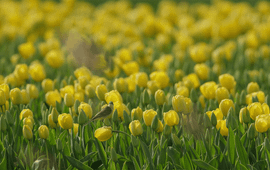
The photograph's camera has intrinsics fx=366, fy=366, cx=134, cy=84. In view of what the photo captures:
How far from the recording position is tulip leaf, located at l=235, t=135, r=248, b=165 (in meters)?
2.06

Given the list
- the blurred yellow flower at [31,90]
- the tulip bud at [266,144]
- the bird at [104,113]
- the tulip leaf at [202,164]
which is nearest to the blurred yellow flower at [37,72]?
the blurred yellow flower at [31,90]

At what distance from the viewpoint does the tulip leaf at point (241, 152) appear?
2064 millimetres

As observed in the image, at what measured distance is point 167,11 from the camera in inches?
283

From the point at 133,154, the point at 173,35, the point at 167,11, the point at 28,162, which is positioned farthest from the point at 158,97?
the point at 167,11

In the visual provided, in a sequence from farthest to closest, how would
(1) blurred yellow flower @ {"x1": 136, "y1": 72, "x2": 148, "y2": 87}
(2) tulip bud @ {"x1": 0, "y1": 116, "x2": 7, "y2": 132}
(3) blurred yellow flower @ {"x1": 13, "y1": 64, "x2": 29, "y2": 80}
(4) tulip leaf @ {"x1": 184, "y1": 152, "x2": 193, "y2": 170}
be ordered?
(3) blurred yellow flower @ {"x1": 13, "y1": 64, "x2": 29, "y2": 80} < (1) blurred yellow flower @ {"x1": 136, "y1": 72, "x2": 148, "y2": 87} < (2) tulip bud @ {"x1": 0, "y1": 116, "x2": 7, "y2": 132} < (4) tulip leaf @ {"x1": 184, "y1": 152, "x2": 193, "y2": 170}

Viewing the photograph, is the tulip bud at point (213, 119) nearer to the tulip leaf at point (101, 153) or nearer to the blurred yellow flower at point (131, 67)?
the tulip leaf at point (101, 153)

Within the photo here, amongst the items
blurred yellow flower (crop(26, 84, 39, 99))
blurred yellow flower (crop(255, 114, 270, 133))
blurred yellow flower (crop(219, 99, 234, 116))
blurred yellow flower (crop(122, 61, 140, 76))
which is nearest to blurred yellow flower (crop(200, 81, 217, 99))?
blurred yellow flower (crop(219, 99, 234, 116))

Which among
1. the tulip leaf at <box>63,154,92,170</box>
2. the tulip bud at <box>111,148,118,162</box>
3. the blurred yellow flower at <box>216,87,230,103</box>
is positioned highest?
the blurred yellow flower at <box>216,87,230,103</box>

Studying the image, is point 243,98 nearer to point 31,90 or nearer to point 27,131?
point 27,131

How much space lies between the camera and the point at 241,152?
2.07 m

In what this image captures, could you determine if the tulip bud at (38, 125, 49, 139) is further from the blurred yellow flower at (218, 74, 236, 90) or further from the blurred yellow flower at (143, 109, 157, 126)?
the blurred yellow flower at (218, 74, 236, 90)

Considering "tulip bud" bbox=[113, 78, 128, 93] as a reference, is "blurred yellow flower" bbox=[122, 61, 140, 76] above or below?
below

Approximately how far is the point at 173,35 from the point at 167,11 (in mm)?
1461

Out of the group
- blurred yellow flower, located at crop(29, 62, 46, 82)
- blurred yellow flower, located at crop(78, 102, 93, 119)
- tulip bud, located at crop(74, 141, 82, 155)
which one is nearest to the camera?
tulip bud, located at crop(74, 141, 82, 155)
